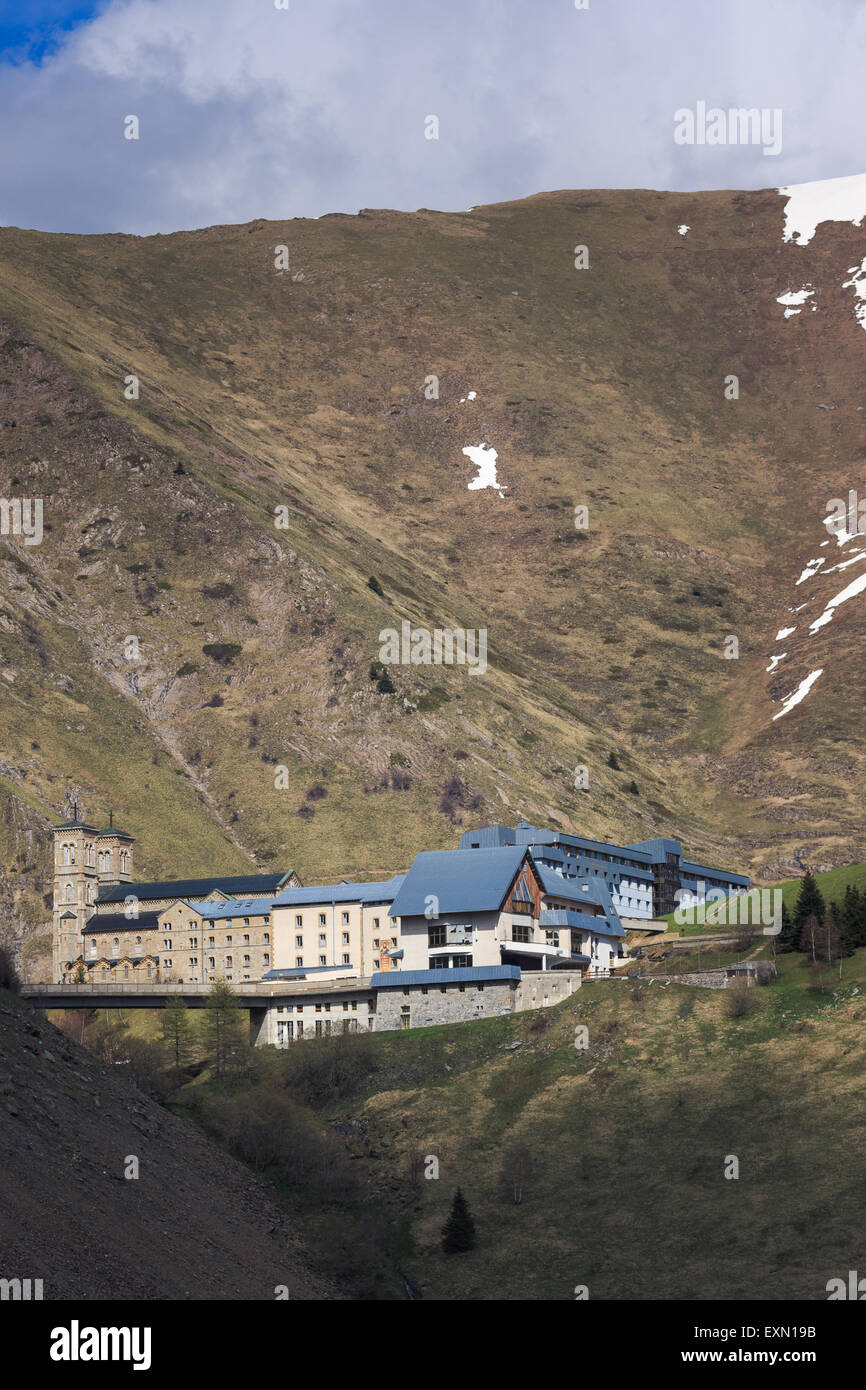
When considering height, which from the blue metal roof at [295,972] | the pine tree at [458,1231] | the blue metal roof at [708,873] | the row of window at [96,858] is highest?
the row of window at [96,858]

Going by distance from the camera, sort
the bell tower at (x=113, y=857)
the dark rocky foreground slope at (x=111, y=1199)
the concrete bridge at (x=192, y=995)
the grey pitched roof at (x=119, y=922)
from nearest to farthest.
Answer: the dark rocky foreground slope at (x=111, y=1199), the concrete bridge at (x=192, y=995), the grey pitched roof at (x=119, y=922), the bell tower at (x=113, y=857)

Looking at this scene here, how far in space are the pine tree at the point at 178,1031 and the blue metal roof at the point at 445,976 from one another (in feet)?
36.6

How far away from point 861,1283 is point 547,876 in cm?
5454

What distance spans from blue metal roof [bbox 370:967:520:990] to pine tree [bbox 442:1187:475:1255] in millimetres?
25713

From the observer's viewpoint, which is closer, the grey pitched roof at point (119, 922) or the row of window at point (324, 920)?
the row of window at point (324, 920)

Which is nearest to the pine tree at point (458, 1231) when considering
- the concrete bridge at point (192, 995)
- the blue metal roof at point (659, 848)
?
the concrete bridge at point (192, 995)

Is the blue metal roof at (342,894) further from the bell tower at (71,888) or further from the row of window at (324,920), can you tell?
the bell tower at (71,888)

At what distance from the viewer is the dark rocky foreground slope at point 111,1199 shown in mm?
45812

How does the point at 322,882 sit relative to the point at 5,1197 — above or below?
above

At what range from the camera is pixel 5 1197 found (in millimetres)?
45812

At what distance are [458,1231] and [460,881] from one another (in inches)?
1503

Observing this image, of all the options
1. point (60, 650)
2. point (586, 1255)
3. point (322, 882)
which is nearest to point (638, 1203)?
point (586, 1255)
